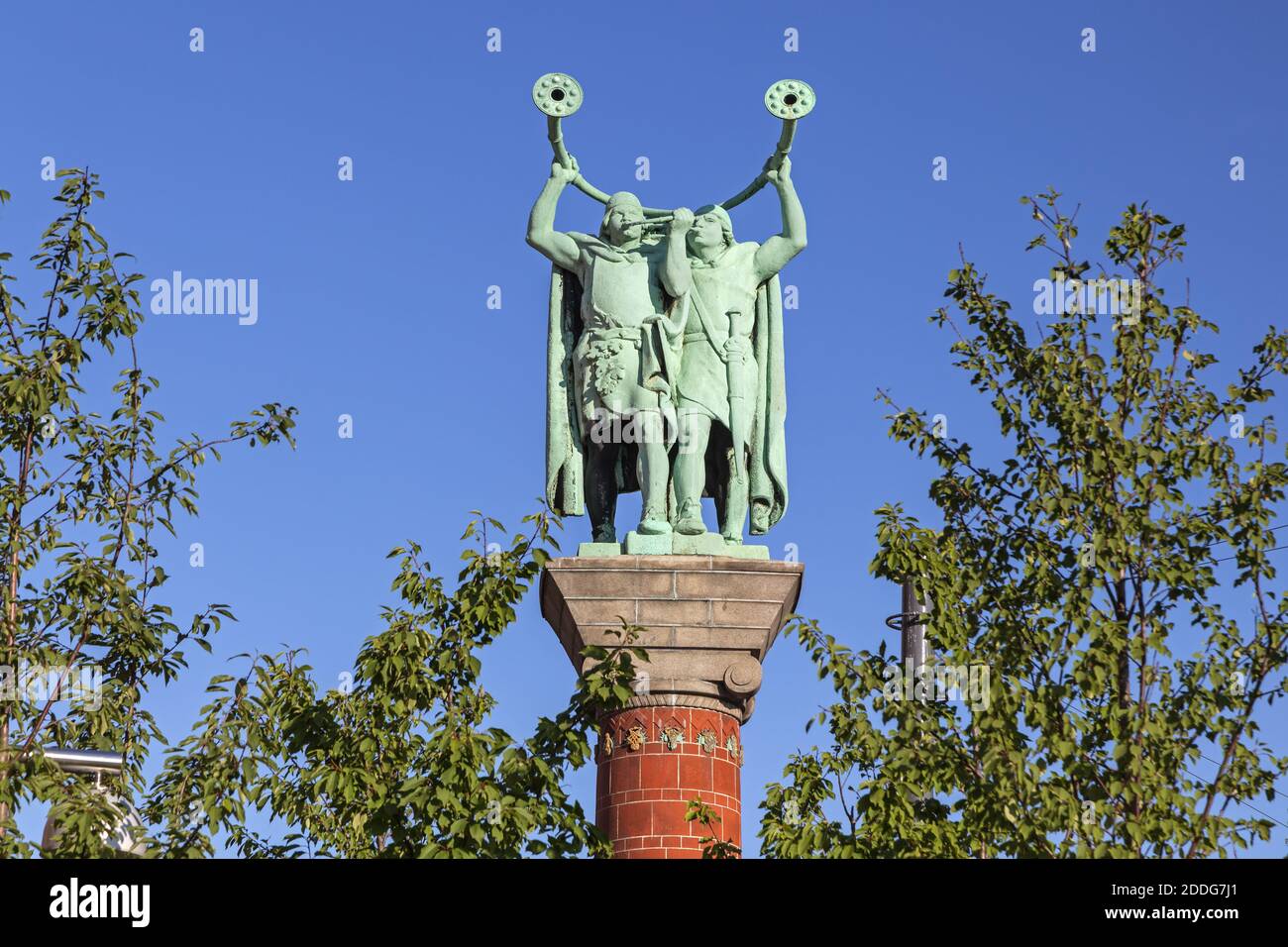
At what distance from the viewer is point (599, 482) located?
19172 mm

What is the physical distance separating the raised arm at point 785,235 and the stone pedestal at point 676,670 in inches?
123

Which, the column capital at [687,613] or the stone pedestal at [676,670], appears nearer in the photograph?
the stone pedestal at [676,670]

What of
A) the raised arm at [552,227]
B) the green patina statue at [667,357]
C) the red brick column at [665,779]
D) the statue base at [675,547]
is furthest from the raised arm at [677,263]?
the red brick column at [665,779]

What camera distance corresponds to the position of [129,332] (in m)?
16.4

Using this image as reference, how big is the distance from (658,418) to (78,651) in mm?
5907

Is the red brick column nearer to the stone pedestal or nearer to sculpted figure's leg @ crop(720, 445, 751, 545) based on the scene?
the stone pedestal

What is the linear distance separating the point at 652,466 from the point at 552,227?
268 cm

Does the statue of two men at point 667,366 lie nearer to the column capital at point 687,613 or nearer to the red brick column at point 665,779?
the column capital at point 687,613

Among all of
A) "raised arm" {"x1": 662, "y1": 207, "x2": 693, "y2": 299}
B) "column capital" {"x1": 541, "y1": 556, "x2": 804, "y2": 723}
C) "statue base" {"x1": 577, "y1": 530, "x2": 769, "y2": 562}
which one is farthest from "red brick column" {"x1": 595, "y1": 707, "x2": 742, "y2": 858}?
"raised arm" {"x1": 662, "y1": 207, "x2": 693, "y2": 299}

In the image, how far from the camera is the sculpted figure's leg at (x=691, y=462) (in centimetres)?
1873

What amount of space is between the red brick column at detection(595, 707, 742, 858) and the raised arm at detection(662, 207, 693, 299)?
404cm

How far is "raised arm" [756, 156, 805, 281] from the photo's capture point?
19531mm

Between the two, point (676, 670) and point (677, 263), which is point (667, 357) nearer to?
point (677, 263)

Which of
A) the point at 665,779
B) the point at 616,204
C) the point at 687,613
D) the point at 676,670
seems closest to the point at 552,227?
the point at 616,204
